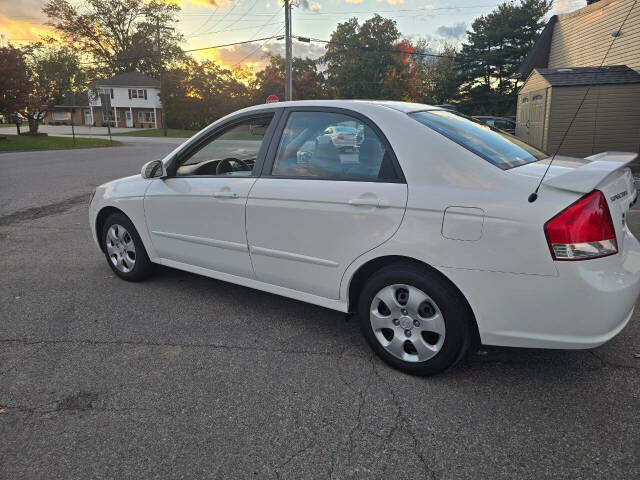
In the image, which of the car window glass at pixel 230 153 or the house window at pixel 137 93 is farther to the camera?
the house window at pixel 137 93

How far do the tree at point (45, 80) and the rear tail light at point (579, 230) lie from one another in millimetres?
33674

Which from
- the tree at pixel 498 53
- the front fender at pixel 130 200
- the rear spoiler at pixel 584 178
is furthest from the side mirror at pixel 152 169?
the tree at pixel 498 53

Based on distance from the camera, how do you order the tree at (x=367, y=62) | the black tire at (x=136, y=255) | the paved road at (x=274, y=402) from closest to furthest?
1. the paved road at (x=274, y=402)
2. the black tire at (x=136, y=255)
3. the tree at (x=367, y=62)

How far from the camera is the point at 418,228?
268cm

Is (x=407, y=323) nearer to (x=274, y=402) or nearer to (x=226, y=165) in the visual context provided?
(x=274, y=402)

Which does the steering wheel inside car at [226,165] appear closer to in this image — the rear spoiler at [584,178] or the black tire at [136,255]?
the black tire at [136,255]

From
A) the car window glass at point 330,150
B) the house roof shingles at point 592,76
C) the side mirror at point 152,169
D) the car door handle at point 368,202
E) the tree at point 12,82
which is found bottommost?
the car door handle at point 368,202

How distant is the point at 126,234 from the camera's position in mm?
4559

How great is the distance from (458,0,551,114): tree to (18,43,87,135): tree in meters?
33.7

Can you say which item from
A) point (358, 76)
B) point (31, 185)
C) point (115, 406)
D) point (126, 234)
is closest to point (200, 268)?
point (126, 234)

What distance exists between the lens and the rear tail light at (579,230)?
2.31 metres

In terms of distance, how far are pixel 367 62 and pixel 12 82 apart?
34.5 meters

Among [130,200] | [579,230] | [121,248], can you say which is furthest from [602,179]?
[121,248]

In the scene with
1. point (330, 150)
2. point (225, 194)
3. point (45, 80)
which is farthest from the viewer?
point (45, 80)
